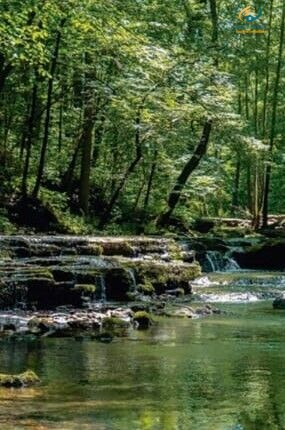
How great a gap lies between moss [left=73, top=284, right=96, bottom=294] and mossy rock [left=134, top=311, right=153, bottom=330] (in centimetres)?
177

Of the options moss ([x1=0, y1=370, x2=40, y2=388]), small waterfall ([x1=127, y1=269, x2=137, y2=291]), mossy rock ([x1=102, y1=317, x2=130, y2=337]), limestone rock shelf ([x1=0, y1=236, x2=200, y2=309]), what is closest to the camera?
moss ([x1=0, y1=370, x2=40, y2=388])

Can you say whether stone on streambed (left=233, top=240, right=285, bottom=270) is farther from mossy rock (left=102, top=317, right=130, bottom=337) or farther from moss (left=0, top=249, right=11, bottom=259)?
mossy rock (left=102, top=317, right=130, bottom=337)

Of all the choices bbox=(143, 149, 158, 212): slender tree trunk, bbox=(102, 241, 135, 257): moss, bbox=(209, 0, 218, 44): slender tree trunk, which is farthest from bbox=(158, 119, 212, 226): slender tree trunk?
bbox=(102, 241, 135, 257): moss

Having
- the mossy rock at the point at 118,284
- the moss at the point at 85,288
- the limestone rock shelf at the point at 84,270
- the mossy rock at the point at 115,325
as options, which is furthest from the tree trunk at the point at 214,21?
the mossy rock at the point at 115,325

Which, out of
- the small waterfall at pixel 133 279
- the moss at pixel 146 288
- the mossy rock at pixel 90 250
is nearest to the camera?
the small waterfall at pixel 133 279

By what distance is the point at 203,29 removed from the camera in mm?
31578

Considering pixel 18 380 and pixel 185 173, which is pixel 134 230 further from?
pixel 18 380

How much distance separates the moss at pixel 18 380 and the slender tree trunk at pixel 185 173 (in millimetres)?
20711

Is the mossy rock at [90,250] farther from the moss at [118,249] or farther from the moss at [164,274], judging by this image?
the moss at [164,274]

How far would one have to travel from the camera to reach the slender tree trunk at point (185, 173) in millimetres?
28328

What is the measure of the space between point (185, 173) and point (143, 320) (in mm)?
17015

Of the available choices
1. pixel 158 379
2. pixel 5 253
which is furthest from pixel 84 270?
pixel 158 379

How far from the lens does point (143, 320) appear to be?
1227 cm

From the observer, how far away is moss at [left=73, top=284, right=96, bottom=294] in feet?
45.7
